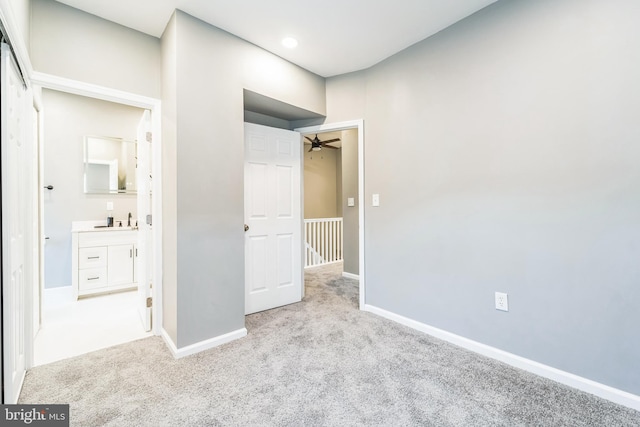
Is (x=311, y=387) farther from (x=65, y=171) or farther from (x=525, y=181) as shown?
(x=65, y=171)

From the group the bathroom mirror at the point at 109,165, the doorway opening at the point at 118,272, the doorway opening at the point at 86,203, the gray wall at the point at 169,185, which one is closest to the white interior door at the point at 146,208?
the doorway opening at the point at 118,272

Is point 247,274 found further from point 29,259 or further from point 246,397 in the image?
point 29,259

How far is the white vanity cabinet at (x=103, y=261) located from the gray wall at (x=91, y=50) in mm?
2076

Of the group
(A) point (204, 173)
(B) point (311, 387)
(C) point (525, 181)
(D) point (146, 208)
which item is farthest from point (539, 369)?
(D) point (146, 208)

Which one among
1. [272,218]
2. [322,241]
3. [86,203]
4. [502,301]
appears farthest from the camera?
[322,241]

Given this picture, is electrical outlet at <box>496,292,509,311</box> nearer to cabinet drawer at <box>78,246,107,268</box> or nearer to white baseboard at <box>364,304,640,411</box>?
white baseboard at <box>364,304,640,411</box>

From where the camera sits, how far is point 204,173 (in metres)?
2.11

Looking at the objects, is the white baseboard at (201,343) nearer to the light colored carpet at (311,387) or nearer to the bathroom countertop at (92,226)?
the light colored carpet at (311,387)

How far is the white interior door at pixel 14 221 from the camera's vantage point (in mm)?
1342

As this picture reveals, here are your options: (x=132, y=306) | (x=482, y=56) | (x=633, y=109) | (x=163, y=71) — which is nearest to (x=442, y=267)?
(x=633, y=109)

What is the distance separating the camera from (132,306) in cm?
304

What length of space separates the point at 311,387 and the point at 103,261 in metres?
3.18

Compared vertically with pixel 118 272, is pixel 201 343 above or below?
below

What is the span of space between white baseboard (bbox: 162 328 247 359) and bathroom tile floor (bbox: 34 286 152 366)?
41 centimetres
